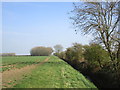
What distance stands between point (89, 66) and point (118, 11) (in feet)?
41.8

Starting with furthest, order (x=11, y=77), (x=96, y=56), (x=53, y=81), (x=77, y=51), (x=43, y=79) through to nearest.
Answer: (x=77, y=51) → (x=96, y=56) → (x=11, y=77) → (x=43, y=79) → (x=53, y=81)

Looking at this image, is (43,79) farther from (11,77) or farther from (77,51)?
(77,51)

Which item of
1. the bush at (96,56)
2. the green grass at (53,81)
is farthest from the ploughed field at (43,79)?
the bush at (96,56)

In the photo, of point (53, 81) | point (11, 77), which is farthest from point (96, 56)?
point (11, 77)

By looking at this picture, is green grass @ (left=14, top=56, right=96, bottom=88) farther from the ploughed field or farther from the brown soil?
the brown soil

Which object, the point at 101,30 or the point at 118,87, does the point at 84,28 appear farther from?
the point at 118,87

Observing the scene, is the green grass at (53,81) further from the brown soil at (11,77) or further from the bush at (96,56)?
the bush at (96,56)

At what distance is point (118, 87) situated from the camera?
1336 cm

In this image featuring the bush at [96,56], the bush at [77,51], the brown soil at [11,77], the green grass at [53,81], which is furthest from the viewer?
the bush at [77,51]

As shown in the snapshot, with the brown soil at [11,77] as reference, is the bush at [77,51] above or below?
below

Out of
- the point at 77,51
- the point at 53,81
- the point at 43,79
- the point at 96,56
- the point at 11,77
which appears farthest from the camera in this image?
the point at 77,51

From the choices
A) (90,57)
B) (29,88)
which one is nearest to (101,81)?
(90,57)

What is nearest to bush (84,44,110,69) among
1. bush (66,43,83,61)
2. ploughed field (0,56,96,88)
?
ploughed field (0,56,96,88)

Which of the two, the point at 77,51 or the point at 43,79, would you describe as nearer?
the point at 43,79
